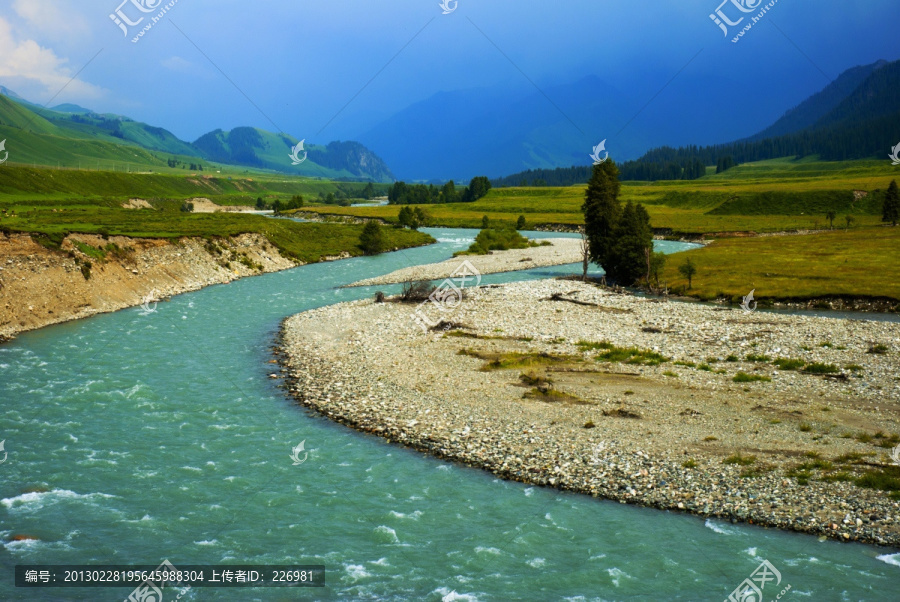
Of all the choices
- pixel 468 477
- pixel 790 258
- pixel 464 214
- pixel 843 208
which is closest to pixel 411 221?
pixel 464 214

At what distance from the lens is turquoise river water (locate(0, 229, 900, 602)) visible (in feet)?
48.8

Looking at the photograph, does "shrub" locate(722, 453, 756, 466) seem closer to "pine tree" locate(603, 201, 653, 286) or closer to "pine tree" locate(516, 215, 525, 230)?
"pine tree" locate(603, 201, 653, 286)

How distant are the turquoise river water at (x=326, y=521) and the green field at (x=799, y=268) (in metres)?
43.3

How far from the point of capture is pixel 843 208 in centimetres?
13088

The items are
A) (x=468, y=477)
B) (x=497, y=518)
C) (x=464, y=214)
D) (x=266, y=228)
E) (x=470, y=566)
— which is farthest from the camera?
(x=464, y=214)

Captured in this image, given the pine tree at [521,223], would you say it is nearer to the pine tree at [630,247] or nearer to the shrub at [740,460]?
the pine tree at [630,247]

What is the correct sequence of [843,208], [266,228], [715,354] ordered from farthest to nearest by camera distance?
1. [843,208]
2. [266,228]
3. [715,354]

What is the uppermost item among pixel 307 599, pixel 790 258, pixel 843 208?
pixel 843 208

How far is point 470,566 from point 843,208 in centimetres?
14624

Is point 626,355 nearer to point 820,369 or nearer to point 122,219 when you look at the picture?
point 820,369

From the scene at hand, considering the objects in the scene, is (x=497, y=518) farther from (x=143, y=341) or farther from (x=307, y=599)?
(x=143, y=341)

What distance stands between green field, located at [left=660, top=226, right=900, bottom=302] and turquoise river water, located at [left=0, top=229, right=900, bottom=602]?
43271mm

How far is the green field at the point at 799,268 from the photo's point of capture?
5456 cm

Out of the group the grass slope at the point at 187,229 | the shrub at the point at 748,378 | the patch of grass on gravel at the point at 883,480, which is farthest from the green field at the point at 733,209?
the patch of grass on gravel at the point at 883,480
